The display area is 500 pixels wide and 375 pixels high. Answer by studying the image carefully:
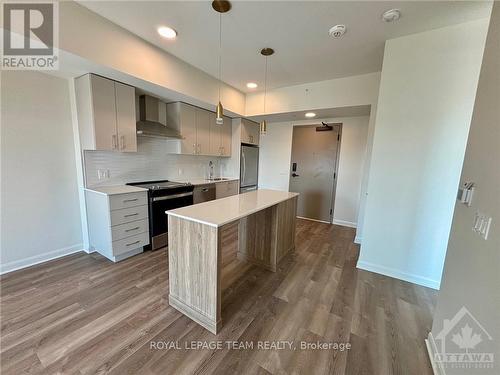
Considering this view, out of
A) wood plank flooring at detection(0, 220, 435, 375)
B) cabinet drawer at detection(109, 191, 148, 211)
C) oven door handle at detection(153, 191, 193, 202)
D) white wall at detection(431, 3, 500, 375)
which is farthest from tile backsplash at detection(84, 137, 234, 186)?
white wall at detection(431, 3, 500, 375)

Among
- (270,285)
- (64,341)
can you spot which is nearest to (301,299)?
(270,285)

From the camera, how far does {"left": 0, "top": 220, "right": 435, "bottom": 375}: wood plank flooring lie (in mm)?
1397

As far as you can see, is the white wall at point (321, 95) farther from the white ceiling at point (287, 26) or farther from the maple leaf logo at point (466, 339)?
the maple leaf logo at point (466, 339)

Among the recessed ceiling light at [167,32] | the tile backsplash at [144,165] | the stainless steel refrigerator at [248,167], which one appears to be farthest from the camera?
the stainless steel refrigerator at [248,167]

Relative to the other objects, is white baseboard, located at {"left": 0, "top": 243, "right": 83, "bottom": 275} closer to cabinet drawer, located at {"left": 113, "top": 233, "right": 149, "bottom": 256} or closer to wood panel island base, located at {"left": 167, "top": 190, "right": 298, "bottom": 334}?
cabinet drawer, located at {"left": 113, "top": 233, "right": 149, "bottom": 256}

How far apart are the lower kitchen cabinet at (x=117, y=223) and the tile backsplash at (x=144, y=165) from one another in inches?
13.9

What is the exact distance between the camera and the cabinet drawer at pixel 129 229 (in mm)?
2598

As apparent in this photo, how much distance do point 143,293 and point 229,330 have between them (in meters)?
1.01

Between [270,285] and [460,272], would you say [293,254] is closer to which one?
[270,285]

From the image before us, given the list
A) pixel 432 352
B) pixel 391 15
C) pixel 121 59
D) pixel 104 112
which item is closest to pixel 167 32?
pixel 121 59

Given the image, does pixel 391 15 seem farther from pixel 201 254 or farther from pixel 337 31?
pixel 201 254

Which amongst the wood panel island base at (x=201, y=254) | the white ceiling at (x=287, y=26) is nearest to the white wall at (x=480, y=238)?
the white ceiling at (x=287, y=26)

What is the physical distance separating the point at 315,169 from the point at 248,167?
1575mm

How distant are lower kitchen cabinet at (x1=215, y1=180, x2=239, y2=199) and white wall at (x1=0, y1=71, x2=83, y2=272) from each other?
2250 millimetres
